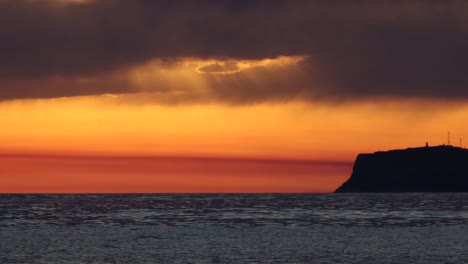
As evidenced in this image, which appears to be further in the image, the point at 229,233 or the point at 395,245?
the point at 229,233

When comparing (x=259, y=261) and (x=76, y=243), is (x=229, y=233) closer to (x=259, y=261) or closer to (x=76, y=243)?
(x=76, y=243)

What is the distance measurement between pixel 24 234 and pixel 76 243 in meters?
19.0

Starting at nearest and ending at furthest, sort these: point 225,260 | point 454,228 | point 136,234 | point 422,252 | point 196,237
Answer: point 225,260 < point 422,252 < point 196,237 < point 136,234 < point 454,228

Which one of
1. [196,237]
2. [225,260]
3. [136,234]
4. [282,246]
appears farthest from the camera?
[136,234]

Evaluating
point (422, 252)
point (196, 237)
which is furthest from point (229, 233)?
point (422, 252)

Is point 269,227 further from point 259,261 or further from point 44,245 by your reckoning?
point 259,261

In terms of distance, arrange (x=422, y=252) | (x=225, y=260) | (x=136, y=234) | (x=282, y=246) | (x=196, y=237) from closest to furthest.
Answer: (x=225, y=260) → (x=422, y=252) → (x=282, y=246) → (x=196, y=237) → (x=136, y=234)

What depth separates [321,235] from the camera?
100 metres

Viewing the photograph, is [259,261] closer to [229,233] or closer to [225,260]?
[225,260]

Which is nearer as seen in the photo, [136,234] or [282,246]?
[282,246]

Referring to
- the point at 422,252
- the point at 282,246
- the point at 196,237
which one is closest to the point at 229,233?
the point at 196,237

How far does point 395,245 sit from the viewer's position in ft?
281

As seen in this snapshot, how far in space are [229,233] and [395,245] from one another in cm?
2537

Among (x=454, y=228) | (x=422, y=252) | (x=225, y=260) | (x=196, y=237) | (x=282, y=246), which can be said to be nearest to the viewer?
(x=225, y=260)
